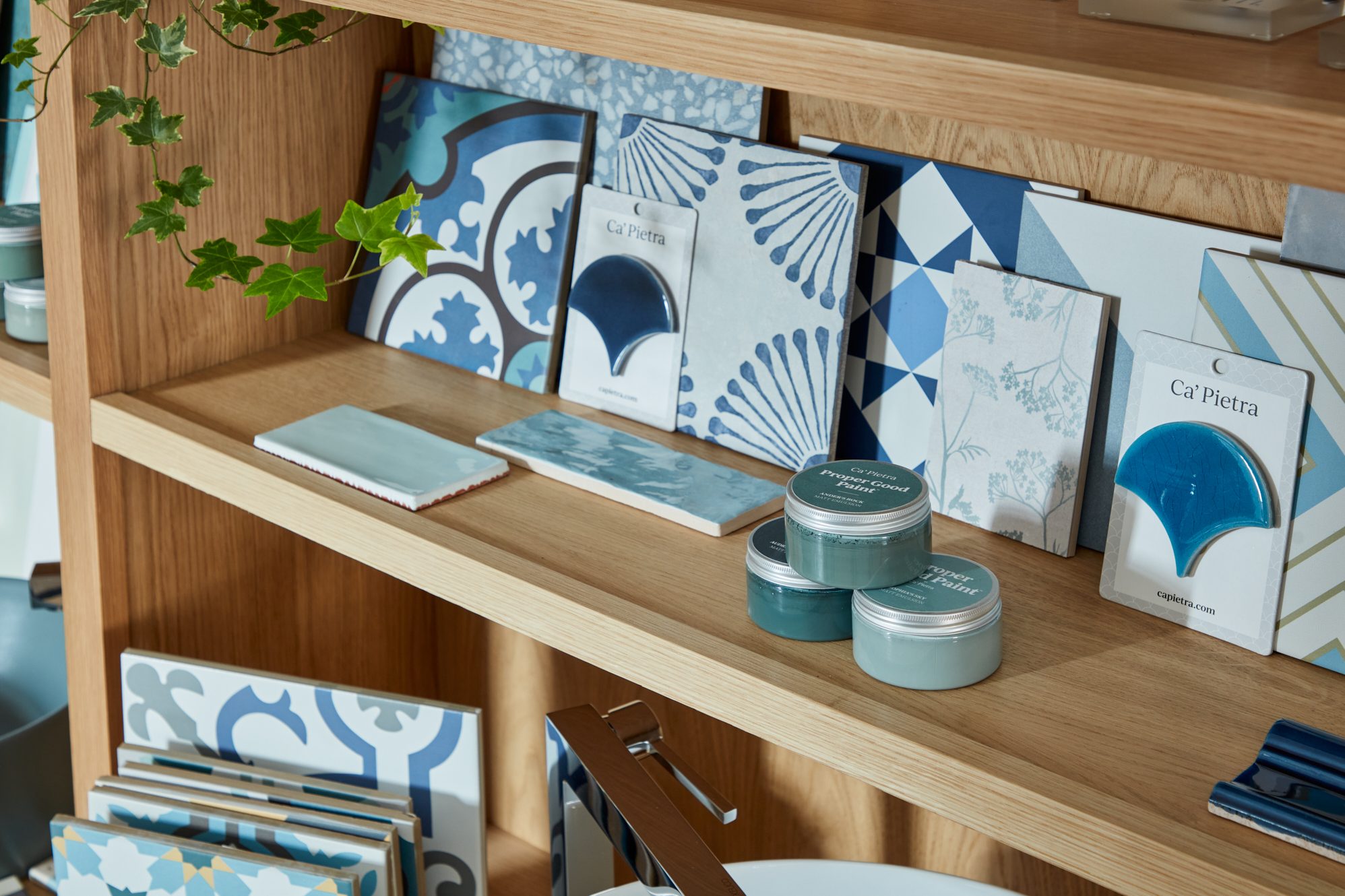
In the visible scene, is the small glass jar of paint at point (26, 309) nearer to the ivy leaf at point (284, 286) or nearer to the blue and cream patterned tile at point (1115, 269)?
the ivy leaf at point (284, 286)

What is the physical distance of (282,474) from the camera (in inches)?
31.1

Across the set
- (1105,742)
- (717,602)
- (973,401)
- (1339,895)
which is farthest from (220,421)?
(1339,895)

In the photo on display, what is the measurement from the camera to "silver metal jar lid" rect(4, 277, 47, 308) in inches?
36.7

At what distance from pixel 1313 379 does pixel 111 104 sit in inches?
27.1

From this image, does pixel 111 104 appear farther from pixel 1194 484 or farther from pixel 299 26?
pixel 1194 484

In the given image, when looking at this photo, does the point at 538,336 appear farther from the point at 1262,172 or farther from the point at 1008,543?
the point at 1262,172

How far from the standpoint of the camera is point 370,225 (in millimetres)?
803

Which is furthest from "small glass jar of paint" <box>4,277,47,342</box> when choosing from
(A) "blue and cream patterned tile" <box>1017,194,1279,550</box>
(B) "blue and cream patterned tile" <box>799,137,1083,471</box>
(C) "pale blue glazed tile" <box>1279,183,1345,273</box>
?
(C) "pale blue glazed tile" <box>1279,183,1345,273</box>

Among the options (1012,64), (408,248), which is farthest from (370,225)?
(1012,64)

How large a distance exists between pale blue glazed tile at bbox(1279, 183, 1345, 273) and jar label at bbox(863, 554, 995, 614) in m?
0.21

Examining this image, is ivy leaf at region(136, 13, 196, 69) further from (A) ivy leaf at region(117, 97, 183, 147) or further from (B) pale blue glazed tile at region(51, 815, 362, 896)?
(B) pale blue glazed tile at region(51, 815, 362, 896)

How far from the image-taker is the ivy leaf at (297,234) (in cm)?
84

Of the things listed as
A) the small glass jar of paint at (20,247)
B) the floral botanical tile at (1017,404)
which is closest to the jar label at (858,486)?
the floral botanical tile at (1017,404)

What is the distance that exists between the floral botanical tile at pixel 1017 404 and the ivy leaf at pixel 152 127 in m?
0.49
